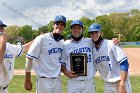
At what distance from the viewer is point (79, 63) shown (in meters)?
6.09

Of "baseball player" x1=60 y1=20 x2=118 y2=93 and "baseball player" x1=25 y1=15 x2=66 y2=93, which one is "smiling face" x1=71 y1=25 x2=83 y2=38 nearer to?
"baseball player" x1=60 y1=20 x2=118 y2=93

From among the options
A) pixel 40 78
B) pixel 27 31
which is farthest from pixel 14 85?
pixel 27 31

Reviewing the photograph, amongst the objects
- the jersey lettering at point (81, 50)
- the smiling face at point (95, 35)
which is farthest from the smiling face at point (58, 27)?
the smiling face at point (95, 35)

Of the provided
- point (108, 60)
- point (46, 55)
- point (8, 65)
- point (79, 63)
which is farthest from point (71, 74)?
point (8, 65)

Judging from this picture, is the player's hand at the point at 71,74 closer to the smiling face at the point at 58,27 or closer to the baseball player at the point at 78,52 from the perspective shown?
the baseball player at the point at 78,52

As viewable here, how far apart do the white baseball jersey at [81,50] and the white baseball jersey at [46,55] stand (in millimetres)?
155

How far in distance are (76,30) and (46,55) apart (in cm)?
76

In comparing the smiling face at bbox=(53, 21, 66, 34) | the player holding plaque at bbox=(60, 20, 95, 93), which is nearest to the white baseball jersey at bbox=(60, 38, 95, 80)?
the player holding plaque at bbox=(60, 20, 95, 93)

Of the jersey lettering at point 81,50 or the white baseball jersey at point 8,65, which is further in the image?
the jersey lettering at point 81,50

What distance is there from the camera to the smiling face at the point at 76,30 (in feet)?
20.0

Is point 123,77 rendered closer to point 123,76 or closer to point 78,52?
point 123,76

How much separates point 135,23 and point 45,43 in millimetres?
91941

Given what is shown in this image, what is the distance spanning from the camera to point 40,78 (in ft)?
20.0

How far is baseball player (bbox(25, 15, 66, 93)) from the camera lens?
6.03 meters
